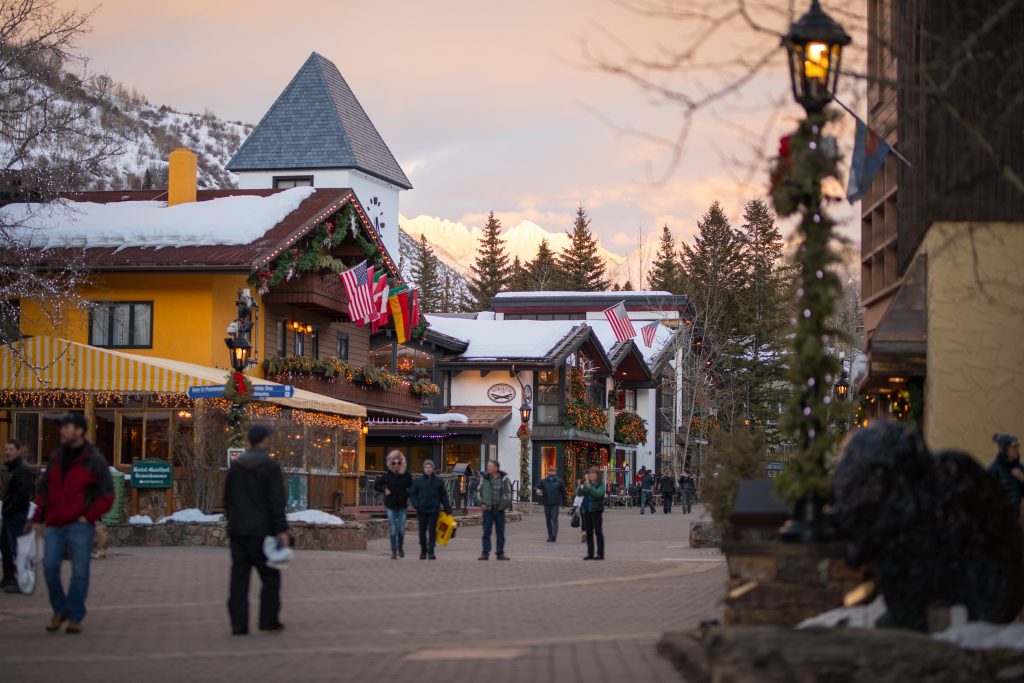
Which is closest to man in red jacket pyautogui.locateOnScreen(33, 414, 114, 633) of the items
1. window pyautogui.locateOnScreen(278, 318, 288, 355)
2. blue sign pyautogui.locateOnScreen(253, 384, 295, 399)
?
blue sign pyautogui.locateOnScreen(253, 384, 295, 399)

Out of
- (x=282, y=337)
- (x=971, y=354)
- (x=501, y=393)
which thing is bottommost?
(x=971, y=354)

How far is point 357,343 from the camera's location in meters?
46.8

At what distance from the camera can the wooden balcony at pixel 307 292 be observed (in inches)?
1528

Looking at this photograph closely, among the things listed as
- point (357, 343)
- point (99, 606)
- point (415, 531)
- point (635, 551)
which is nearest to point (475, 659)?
point (99, 606)

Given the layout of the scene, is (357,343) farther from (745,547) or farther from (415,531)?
(745,547)

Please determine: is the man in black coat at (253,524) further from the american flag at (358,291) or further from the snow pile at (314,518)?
the american flag at (358,291)

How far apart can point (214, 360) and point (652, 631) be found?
2508cm

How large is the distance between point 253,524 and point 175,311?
24571 millimetres

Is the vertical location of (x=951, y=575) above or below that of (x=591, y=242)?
below

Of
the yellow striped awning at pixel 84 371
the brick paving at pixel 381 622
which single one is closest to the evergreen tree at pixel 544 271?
the yellow striped awning at pixel 84 371

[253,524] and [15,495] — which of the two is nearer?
[253,524]

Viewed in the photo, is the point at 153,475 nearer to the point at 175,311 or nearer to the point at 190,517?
the point at 190,517

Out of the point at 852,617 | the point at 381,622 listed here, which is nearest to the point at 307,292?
the point at 381,622

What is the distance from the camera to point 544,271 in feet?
383
